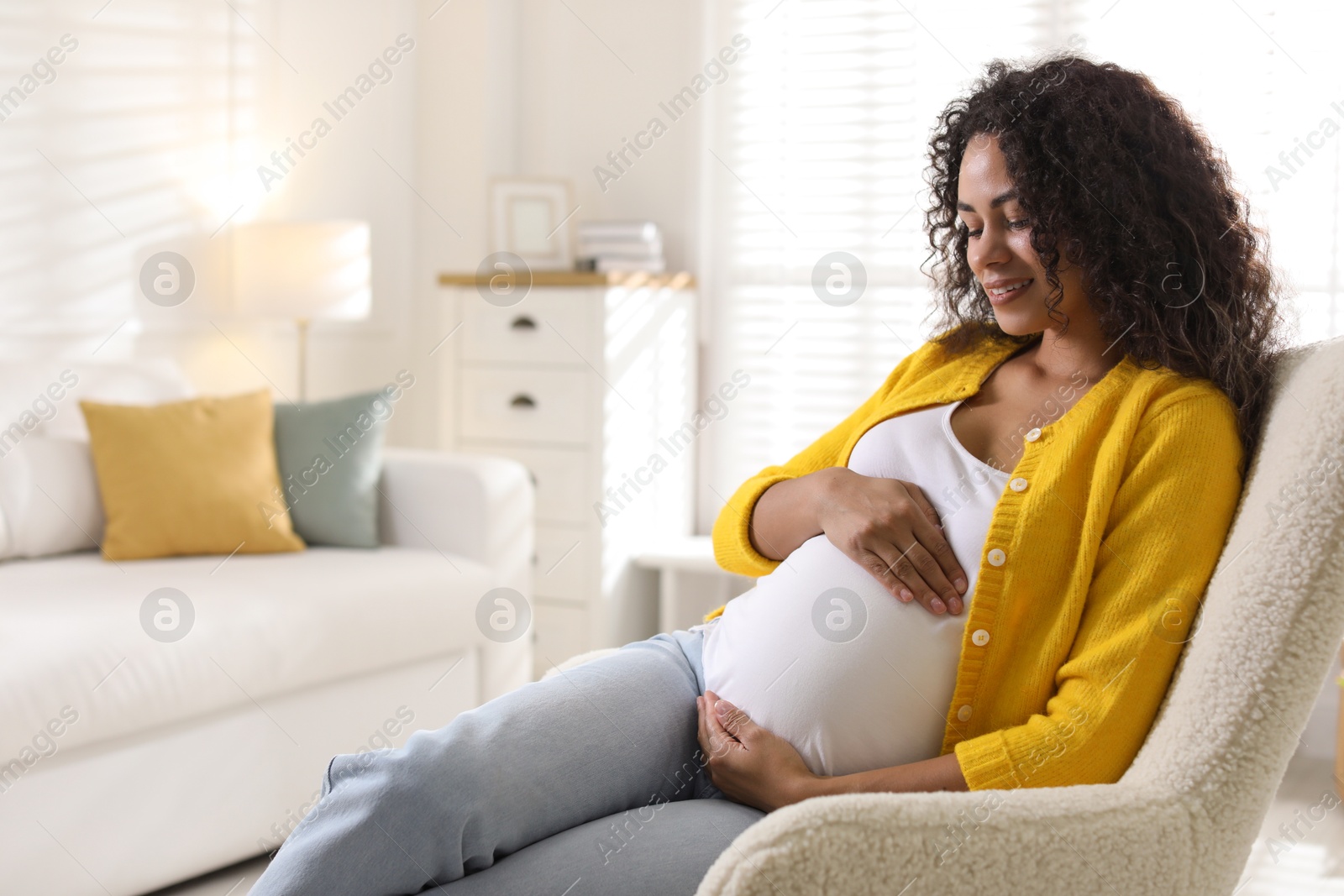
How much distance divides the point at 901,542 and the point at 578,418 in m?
2.18

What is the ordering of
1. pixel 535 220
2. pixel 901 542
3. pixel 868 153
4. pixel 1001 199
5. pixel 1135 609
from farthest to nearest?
pixel 535 220, pixel 868 153, pixel 1001 199, pixel 901 542, pixel 1135 609

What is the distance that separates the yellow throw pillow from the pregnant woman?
1451mm

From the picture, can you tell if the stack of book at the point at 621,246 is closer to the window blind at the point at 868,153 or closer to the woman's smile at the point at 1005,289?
the window blind at the point at 868,153

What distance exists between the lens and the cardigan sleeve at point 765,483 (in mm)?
1352

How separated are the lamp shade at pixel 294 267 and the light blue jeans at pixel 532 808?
2198mm

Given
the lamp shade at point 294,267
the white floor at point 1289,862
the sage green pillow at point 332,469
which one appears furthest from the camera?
the lamp shade at point 294,267

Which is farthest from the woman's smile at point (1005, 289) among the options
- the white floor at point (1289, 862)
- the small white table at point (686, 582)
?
the small white table at point (686, 582)

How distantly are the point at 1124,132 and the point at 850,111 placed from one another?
92.8 inches

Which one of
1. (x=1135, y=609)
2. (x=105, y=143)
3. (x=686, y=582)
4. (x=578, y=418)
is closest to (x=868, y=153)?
(x=578, y=418)

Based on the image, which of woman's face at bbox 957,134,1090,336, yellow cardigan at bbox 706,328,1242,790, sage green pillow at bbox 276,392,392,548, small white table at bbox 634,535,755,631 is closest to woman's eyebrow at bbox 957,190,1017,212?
woman's face at bbox 957,134,1090,336

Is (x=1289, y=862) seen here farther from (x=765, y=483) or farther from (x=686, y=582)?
(x=686, y=582)

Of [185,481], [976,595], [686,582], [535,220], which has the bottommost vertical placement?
[686,582]

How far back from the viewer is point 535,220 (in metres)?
3.59

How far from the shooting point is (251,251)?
312 centimetres
